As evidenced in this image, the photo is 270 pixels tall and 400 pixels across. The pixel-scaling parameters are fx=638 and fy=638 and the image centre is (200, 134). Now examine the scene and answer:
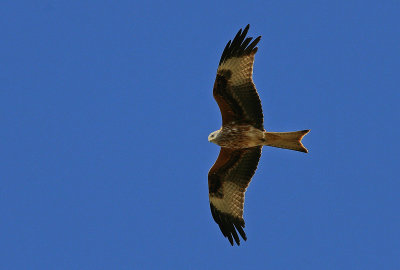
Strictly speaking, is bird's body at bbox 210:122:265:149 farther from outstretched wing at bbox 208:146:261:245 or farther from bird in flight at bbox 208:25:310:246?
outstretched wing at bbox 208:146:261:245

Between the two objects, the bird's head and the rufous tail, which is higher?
the bird's head

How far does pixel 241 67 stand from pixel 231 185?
2.60 metres

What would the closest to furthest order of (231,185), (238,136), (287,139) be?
(287,139), (238,136), (231,185)

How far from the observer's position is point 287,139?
11961 millimetres

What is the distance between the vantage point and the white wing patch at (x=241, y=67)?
1202cm

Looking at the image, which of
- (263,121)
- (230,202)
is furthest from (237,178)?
(263,121)

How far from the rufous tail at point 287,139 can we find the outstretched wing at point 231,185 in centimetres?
80

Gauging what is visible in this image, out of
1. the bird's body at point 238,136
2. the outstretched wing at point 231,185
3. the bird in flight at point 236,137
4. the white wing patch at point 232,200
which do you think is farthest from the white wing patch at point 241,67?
the white wing patch at point 232,200

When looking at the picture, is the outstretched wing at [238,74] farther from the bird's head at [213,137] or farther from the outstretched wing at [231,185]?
the outstretched wing at [231,185]

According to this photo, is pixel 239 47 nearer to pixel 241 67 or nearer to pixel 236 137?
pixel 241 67

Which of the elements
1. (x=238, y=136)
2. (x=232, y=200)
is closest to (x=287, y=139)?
(x=238, y=136)

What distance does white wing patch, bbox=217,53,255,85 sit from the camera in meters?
12.0

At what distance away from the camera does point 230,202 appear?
13250mm

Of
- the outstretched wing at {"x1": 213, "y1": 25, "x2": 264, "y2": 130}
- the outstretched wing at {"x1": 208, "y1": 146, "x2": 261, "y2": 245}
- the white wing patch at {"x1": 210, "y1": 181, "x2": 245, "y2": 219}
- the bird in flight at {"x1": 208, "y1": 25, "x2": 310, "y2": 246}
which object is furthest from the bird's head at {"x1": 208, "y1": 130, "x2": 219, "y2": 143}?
the white wing patch at {"x1": 210, "y1": 181, "x2": 245, "y2": 219}
